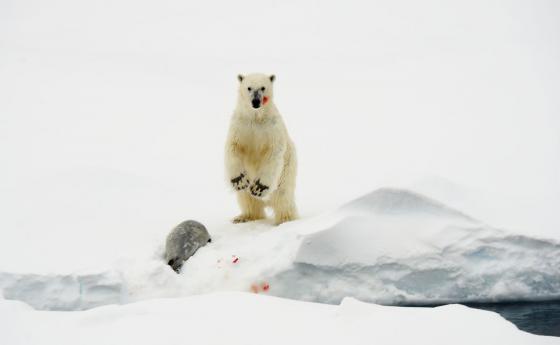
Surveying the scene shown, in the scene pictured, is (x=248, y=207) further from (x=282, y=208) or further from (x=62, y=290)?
(x=62, y=290)

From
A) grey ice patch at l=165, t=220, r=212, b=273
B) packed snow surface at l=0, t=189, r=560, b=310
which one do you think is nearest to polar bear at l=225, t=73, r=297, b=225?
grey ice patch at l=165, t=220, r=212, b=273

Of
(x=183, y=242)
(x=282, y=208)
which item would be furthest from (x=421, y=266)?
(x=183, y=242)

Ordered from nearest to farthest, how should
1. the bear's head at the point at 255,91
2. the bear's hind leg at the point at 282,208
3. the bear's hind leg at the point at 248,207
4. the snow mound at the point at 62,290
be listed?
the snow mound at the point at 62,290 → the bear's head at the point at 255,91 → the bear's hind leg at the point at 282,208 → the bear's hind leg at the point at 248,207

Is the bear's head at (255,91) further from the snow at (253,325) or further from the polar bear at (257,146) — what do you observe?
the snow at (253,325)

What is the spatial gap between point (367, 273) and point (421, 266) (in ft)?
1.46

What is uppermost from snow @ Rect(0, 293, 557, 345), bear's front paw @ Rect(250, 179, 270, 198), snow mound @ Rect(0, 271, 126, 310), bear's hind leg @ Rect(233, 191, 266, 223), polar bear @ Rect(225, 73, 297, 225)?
polar bear @ Rect(225, 73, 297, 225)

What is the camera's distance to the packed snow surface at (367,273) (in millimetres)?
4414

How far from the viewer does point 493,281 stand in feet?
14.5

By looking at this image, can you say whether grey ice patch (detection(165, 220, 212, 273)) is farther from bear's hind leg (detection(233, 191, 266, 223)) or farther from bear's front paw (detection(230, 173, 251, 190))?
bear's hind leg (detection(233, 191, 266, 223))

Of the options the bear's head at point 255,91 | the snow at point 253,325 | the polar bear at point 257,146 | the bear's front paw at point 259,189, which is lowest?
the snow at point 253,325

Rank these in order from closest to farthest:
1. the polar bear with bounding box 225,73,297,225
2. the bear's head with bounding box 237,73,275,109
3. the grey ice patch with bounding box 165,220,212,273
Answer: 1. the grey ice patch with bounding box 165,220,212,273
2. the bear's head with bounding box 237,73,275,109
3. the polar bear with bounding box 225,73,297,225

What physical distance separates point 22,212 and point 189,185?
279cm

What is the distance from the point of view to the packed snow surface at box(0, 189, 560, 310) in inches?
174

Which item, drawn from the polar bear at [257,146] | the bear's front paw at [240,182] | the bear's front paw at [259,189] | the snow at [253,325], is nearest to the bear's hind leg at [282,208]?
the polar bear at [257,146]
